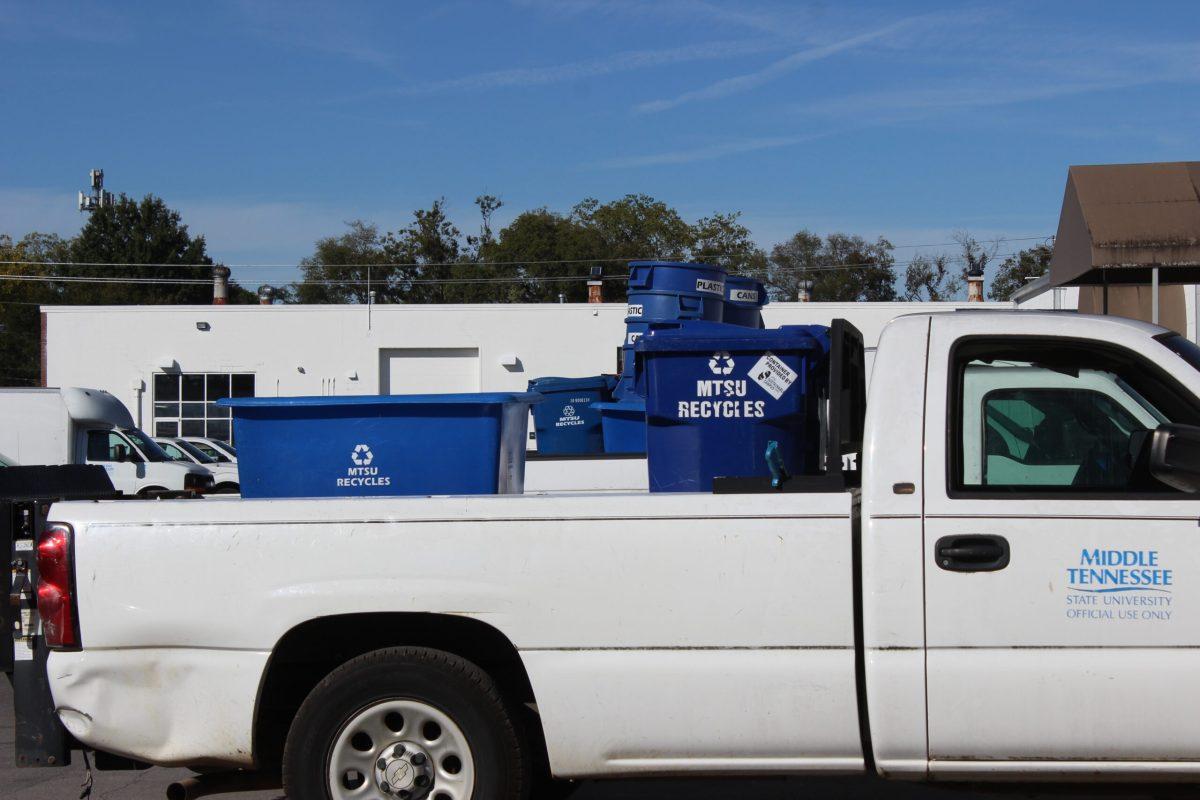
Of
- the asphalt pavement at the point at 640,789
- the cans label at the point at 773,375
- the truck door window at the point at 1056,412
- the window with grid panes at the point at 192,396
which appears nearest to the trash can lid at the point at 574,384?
the asphalt pavement at the point at 640,789

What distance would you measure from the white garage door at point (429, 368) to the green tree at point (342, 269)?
1813 inches

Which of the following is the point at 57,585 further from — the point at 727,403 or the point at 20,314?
the point at 20,314

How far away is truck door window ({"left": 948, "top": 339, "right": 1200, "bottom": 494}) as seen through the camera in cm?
448

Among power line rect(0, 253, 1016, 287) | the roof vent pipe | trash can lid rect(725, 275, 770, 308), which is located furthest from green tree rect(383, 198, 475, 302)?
trash can lid rect(725, 275, 770, 308)

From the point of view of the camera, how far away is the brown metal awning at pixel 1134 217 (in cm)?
985

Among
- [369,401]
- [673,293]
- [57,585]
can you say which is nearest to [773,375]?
[369,401]

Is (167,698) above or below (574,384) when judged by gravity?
below

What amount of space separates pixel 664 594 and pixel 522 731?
0.76 meters

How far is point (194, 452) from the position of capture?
2641cm

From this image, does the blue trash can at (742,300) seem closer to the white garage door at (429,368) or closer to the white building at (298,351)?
the white building at (298,351)

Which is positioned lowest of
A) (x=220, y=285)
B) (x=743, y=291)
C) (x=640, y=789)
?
(x=640, y=789)

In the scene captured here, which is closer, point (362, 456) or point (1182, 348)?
point (1182, 348)

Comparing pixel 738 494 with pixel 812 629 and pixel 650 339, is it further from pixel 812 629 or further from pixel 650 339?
pixel 650 339

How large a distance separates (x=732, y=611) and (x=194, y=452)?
23.8 meters
